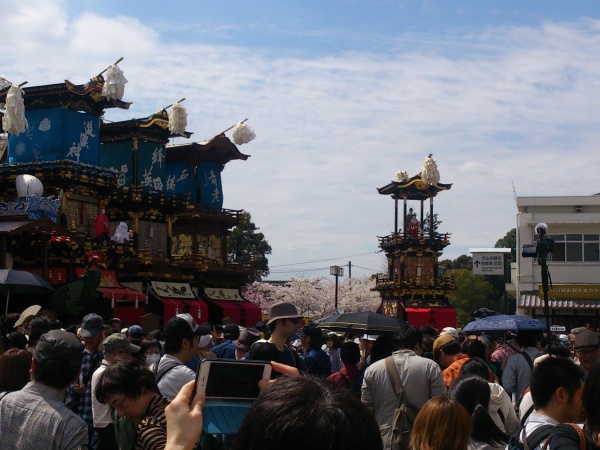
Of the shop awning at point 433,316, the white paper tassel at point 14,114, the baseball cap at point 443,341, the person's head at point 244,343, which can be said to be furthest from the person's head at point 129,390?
the shop awning at point 433,316

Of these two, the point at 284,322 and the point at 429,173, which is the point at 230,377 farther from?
the point at 429,173

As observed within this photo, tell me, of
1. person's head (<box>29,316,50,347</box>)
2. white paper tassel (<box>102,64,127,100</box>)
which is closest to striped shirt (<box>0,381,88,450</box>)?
person's head (<box>29,316,50,347</box>)

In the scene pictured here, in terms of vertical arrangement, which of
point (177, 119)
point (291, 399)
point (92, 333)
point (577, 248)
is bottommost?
point (92, 333)

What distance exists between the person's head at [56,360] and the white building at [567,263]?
4786cm

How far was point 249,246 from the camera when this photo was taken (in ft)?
233

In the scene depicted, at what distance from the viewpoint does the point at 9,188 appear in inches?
1379

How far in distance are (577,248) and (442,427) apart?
1999 inches

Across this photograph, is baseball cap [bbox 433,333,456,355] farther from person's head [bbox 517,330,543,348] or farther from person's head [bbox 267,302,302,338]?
person's head [bbox 267,302,302,338]

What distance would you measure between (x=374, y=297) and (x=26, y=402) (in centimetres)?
7391

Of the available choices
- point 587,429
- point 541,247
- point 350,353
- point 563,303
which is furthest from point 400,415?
point 563,303

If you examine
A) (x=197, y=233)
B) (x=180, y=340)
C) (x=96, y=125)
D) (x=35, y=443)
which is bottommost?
(x=35, y=443)

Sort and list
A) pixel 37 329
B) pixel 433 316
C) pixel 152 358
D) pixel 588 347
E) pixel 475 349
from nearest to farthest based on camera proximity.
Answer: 1. pixel 588 347
2. pixel 152 358
3. pixel 37 329
4. pixel 475 349
5. pixel 433 316

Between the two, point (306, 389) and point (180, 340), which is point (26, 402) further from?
point (306, 389)

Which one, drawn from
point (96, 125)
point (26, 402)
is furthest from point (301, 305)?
point (26, 402)
